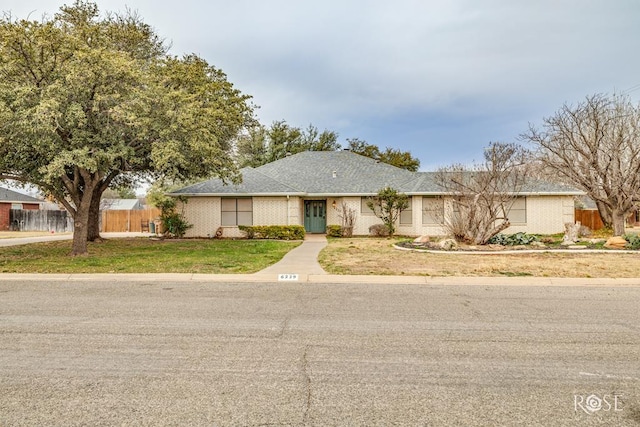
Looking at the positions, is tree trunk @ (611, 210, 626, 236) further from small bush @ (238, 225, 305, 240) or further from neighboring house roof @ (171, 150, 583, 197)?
small bush @ (238, 225, 305, 240)

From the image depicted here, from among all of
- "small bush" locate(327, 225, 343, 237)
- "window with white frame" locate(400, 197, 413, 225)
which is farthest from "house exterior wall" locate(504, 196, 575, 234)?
"small bush" locate(327, 225, 343, 237)

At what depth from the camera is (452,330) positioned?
5.59 metres

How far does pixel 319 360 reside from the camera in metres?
4.40

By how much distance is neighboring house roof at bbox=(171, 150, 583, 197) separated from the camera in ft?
76.3

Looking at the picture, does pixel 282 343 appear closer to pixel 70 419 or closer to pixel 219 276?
pixel 70 419

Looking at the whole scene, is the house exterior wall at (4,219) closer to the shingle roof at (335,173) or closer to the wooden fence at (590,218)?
the shingle roof at (335,173)

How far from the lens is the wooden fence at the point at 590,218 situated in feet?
103

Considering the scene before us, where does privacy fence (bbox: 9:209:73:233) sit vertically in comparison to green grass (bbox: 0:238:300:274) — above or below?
above

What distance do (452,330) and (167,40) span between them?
1845 centimetres

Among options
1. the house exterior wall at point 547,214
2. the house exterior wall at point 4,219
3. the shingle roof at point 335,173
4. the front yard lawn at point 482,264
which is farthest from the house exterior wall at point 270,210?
the house exterior wall at point 4,219

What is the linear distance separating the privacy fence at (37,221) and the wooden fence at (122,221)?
2.69 m

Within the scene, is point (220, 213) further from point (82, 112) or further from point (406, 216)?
point (82, 112)

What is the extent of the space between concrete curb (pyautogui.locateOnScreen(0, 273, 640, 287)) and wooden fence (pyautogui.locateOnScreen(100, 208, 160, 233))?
79.5ft

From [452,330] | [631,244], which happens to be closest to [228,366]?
[452,330]
